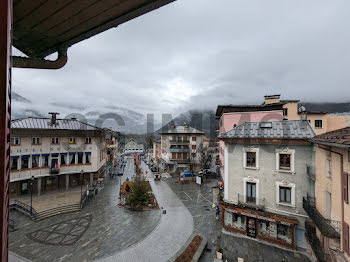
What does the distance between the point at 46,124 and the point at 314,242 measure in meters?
29.2

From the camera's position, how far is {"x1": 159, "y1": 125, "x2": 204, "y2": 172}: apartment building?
38625mm

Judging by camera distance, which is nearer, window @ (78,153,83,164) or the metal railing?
the metal railing

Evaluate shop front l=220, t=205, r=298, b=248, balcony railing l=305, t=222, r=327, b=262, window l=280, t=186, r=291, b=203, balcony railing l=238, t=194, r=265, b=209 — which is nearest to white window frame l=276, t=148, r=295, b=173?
window l=280, t=186, r=291, b=203

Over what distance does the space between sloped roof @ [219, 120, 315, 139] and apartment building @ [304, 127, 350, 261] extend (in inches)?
84.6

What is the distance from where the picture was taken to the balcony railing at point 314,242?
367 inches

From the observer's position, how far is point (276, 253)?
12617mm

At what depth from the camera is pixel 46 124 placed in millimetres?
22234

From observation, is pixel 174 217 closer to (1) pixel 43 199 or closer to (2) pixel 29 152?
(1) pixel 43 199

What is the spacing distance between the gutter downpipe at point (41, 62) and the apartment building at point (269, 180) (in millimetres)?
13596

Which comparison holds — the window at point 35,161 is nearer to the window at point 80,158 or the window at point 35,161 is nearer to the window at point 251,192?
the window at point 80,158

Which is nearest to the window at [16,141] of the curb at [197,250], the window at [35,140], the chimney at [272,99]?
the window at [35,140]

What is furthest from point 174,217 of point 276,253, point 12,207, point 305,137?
point 12,207

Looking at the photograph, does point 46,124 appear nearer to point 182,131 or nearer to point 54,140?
point 54,140

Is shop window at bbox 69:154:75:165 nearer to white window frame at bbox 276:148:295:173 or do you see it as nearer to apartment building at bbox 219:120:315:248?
apartment building at bbox 219:120:315:248
